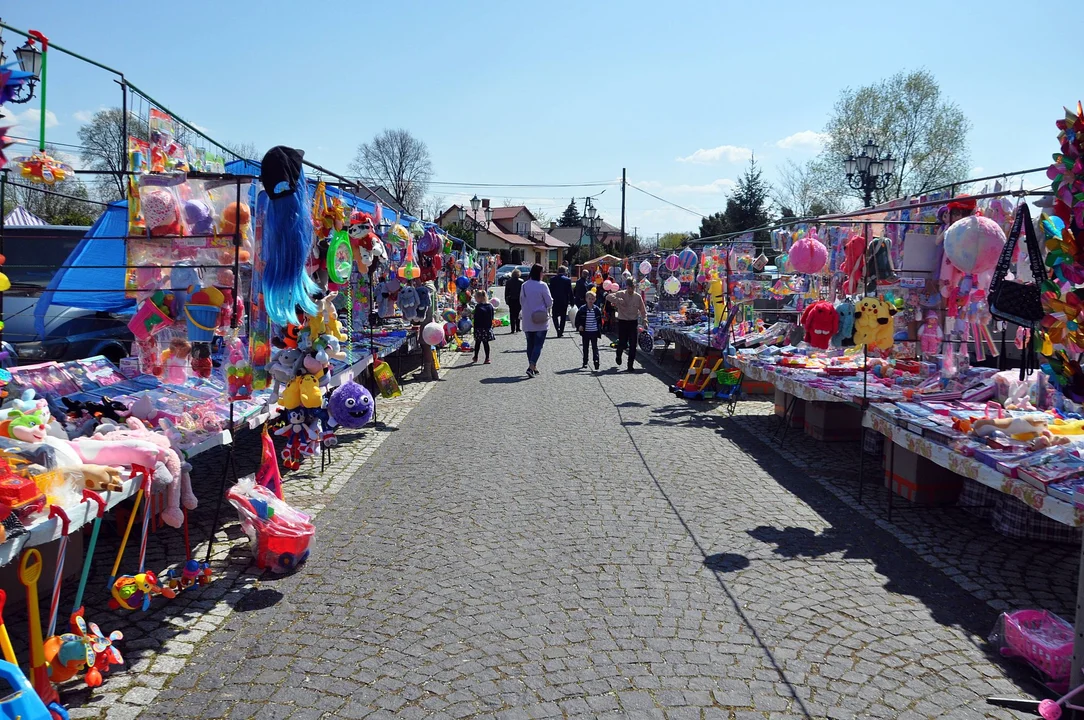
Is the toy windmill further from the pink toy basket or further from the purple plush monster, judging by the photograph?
the pink toy basket

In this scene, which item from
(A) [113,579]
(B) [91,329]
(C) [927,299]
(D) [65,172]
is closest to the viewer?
(A) [113,579]

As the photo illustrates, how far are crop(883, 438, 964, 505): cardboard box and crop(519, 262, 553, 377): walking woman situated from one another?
295 inches

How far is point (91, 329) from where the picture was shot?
364 inches

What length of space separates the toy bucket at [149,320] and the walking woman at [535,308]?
26.5ft

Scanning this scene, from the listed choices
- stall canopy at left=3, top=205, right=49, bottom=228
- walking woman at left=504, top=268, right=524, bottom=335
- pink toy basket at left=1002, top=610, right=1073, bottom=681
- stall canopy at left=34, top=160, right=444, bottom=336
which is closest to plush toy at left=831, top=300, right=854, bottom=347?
pink toy basket at left=1002, top=610, right=1073, bottom=681

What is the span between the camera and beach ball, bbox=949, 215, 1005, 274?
6047mm

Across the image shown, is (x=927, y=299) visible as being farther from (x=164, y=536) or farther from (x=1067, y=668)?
(x=164, y=536)

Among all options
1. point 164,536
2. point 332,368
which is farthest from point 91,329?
point 164,536

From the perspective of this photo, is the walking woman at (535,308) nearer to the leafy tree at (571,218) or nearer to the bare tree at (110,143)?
the bare tree at (110,143)

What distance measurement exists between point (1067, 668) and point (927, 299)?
14.9 feet

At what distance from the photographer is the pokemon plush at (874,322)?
674cm

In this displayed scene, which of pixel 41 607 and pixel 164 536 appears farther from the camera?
pixel 164 536

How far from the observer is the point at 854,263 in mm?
8234

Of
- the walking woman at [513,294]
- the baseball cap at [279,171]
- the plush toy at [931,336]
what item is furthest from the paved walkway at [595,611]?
the walking woman at [513,294]
